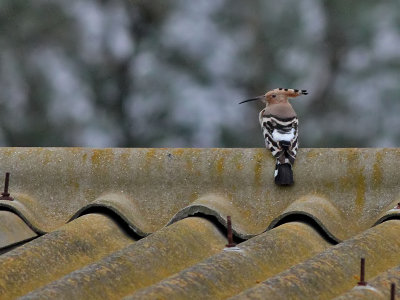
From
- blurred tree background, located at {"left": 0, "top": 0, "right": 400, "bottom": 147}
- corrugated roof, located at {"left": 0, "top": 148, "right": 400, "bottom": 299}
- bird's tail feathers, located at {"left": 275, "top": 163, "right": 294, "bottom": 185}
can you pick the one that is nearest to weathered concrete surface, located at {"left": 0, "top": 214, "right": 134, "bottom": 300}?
corrugated roof, located at {"left": 0, "top": 148, "right": 400, "bottom": 299}

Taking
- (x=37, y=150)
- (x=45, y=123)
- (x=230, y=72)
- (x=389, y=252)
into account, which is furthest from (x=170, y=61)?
(x=389, y=252)

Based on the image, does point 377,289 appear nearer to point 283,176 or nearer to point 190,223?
point 190,223

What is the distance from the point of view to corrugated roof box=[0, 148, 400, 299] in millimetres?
4152

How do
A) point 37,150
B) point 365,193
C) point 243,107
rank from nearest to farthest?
point 365,193
point 37,150
point 243,107

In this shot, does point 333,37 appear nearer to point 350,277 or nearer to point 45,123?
point 45,123

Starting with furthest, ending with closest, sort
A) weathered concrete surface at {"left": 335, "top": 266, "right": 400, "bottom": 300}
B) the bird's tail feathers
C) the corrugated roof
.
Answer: the bird's tail feathers
the corrugated roof
weathered concrete surface at {"left": 335, "top": 266, "right": 400, "bottom": 300}

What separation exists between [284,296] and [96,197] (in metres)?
1.75

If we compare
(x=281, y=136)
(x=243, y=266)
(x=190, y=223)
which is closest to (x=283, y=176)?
(x=190, y=223)

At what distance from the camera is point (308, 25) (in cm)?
1659

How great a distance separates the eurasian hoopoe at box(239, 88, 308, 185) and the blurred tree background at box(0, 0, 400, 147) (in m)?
7.71

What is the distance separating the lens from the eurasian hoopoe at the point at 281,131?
534 centimetres

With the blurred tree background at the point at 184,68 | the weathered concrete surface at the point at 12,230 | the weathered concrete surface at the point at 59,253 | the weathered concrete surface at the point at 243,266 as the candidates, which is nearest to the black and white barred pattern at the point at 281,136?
the weathered concrete surface at the point at 243,266

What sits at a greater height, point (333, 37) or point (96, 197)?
point (333, 37)

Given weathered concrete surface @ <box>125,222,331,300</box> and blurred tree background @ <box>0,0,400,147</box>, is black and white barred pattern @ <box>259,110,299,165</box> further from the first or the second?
blurred tree background @ <box>0,0,400,147</box>
